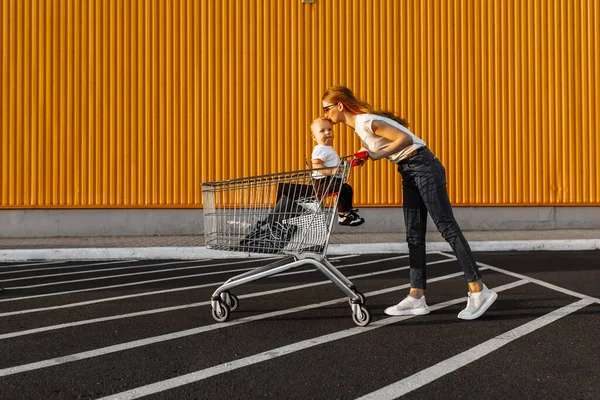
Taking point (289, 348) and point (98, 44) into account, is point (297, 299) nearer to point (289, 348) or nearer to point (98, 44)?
point (289, 348)

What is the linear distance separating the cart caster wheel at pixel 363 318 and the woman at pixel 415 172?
0.39 m

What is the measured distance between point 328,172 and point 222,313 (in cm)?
130

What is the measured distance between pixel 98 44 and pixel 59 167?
8.30 feet

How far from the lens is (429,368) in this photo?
10.3 ft

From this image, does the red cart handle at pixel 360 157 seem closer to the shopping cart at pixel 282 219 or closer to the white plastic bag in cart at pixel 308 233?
the shopping cart at pixel 282 219

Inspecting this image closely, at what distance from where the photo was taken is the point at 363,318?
4.12 meters

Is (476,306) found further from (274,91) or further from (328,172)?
(274,91)

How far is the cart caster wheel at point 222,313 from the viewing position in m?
4.29

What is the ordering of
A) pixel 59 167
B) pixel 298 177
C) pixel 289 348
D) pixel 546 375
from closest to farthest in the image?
pixel 546 375, pixel 289 348, pixel 298 177, pixel 59 167

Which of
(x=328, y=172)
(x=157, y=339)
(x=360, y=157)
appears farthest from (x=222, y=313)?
(x=360, y=157)

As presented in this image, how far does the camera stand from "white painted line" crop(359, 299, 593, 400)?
2.77 metres

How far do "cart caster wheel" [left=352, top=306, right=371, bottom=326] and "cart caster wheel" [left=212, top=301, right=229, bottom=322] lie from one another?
36.7 inches

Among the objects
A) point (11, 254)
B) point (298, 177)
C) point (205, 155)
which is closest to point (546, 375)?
point (298, 177)

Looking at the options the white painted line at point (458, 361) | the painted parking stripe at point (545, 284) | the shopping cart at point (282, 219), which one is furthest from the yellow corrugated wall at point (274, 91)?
the white painted line at point (458, 361)
